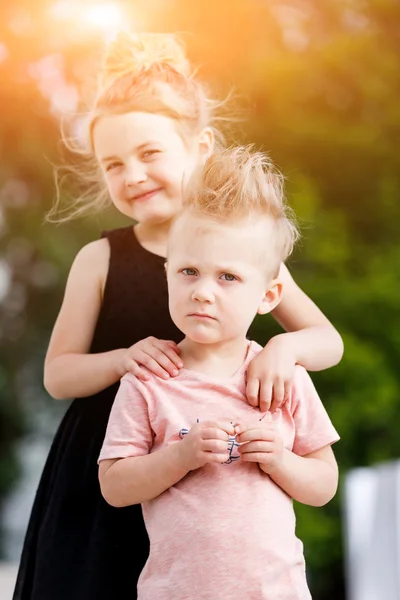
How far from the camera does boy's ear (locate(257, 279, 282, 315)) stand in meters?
0.97

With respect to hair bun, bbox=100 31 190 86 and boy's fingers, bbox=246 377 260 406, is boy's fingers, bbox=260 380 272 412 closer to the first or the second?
boy's fingers, bbox=246 377 260 406

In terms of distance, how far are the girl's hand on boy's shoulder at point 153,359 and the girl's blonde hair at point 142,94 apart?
306 millimetres

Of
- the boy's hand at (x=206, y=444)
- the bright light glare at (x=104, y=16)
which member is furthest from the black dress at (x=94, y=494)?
the bright light glare at (x=104, y=16)

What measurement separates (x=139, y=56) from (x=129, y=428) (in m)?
0.53

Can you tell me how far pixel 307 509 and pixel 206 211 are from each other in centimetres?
144

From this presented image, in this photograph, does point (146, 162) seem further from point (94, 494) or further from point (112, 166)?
point (94, 494)

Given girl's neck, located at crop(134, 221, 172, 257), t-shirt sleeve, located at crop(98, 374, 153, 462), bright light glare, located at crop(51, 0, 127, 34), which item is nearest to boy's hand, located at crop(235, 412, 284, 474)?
t-shirt sleeve, located at crop(98, 374, 153, 462)

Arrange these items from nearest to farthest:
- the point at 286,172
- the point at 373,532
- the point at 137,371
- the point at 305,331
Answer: the point at 137,371 → the point at 305,331 → the point at 286,172 → the point at 373,532

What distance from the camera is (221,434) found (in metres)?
0.85

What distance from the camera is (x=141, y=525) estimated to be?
107cm

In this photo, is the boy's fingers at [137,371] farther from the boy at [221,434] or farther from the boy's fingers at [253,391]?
the boy's fingers at [253,391]

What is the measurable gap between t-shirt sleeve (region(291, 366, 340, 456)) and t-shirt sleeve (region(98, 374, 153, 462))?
16 cm

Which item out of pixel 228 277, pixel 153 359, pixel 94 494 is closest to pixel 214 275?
pixel 228 277

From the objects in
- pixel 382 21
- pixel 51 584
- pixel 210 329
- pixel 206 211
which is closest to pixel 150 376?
pixel 210 329
